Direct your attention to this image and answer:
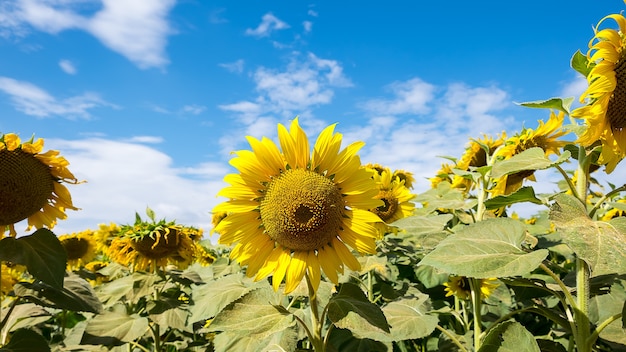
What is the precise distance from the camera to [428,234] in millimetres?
2531

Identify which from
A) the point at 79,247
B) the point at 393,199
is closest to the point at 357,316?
the point at 393,199

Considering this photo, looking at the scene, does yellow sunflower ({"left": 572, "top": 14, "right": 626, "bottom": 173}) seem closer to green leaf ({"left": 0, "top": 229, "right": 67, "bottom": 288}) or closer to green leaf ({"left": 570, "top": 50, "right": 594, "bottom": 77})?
green leaf ({"left": 570, "top": 50, "right": 594, "bottom": 77})

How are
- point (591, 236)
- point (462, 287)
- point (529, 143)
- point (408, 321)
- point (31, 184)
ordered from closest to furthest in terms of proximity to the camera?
point (591, 236) < point (408, 321) < point (31, 184) < point (529, 143) < point (462, 287)

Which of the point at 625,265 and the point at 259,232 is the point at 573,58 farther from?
the point at 259,232

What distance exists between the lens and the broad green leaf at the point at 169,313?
3105 millimetres

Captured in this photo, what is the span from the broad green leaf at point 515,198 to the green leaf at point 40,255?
5.99ft

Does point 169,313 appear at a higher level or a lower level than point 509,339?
higher

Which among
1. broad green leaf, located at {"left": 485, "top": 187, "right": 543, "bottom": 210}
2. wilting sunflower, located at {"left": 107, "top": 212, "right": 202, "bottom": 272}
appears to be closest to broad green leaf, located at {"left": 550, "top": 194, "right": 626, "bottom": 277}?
broad green leaf, located at {"left": 485, "top": 187, "right": 543, "bottom": 210}

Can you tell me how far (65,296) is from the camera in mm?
2477

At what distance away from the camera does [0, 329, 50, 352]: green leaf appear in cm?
246

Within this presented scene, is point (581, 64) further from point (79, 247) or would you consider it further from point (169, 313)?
point (79, 247)

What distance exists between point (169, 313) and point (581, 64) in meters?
2.71

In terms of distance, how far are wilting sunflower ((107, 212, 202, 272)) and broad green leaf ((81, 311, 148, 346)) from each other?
1.67 ft

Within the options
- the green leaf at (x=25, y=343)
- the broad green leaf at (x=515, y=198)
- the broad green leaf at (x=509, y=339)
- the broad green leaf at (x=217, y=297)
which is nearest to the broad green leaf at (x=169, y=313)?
the green leaf at (x=25, y=343)
